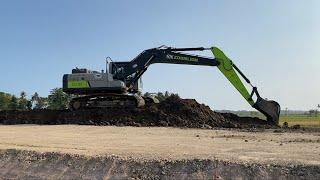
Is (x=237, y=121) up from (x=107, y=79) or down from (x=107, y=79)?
down

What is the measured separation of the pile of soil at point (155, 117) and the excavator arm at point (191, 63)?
3.42 ft

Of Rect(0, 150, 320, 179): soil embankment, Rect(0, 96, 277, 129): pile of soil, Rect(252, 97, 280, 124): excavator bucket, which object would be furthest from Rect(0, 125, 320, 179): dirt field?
Rect(252, 97, 280, 124): excavator bucket

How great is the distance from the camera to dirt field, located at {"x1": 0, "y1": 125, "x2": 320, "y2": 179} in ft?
46.8

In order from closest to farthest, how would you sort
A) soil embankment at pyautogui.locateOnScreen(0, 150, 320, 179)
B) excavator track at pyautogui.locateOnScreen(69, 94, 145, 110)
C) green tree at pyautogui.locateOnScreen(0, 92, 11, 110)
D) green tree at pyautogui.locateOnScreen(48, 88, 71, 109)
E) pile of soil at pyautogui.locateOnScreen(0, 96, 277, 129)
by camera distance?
soil embankment at pyautogui.locateOnScreen(0, 150, 320, 179), pile of soil at pyautogui.locateOnScreen(0, 96, 277, 129), excavator track at pyautogui.locateOnScreen(69, 94, 145, 110), green tree at pyautogui.locateOnScreen(48, 88, 71, 109), green tree at pyautogui.locateOnScreen(0, 92, 11, 110)

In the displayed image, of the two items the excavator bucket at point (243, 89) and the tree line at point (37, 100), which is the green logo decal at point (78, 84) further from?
the tree line at point (37, 100)

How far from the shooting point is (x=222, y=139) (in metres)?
21.5

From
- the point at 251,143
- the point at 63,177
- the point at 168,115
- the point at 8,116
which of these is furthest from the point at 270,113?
the point at 63,177

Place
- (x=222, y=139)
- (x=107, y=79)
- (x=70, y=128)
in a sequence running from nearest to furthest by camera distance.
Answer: (x=222, y=139)
(x=70, y=128)
(x=107, y=79)

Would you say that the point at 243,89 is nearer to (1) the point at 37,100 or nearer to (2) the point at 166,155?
(2) the point at 166,155

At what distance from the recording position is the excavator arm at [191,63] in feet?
108

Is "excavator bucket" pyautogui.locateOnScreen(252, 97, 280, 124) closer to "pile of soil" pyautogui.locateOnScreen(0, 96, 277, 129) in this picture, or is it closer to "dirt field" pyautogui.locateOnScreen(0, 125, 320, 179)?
"pile of soil" pyautogui.locateOnScreen(0, 96, 277, 129)

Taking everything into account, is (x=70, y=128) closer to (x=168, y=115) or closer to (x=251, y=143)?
(x=168, y=115)

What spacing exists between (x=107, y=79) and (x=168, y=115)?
5026 mm

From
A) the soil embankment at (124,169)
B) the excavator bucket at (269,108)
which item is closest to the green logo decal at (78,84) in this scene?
the excavator bucket at (269,108)
